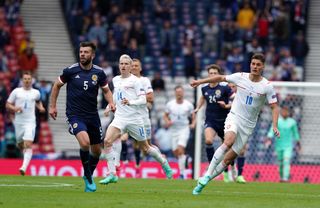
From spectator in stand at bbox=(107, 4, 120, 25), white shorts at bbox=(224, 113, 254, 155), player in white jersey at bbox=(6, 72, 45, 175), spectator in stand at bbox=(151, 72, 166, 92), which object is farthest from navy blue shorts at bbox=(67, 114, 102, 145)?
spectator in stand at bbox=(107, 4, 120, 25)

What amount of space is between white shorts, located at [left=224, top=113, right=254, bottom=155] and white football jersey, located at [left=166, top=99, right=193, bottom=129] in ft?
33.1

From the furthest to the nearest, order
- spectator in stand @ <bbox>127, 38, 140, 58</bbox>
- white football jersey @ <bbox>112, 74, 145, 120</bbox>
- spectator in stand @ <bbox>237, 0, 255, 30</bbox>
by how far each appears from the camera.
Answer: spectator in stand @ <bbox>237, 0, 255, 30</bbox> < spectator in stand @ <bbox>127, 38, 140, 58</bbox> < white football jersey @ <bbox>112, 74, 145, 120</bbox>

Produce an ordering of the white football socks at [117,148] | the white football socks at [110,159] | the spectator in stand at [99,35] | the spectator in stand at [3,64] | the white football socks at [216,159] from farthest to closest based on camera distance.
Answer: the spectator in stand at [99,35] < the spectator in stand at [3,64] < the white football socks at [117,148] < the white football socks at [110,159] < the white football socks at [216,159]

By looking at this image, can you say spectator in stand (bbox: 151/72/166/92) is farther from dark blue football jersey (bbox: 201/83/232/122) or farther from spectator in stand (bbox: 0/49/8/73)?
dark blue football jersey (bbox: 201/83/232/122)

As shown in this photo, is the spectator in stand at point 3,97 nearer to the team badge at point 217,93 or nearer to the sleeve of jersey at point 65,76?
the team badge at point 217,93

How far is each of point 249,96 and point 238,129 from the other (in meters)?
0.60

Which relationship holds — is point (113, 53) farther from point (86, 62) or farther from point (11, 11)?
point (86, 62)

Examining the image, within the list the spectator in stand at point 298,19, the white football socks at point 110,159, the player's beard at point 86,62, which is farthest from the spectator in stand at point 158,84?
the player's beard at point 86,62

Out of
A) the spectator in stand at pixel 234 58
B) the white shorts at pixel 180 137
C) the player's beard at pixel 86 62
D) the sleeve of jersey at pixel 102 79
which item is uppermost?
the player's beard at pixel 86 62

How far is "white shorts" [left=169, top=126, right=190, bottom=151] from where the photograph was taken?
93.7 feet

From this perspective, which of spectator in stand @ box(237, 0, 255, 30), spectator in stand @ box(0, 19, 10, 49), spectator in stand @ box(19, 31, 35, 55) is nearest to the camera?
spectator in stand @ box(19, 31, 35, 55)

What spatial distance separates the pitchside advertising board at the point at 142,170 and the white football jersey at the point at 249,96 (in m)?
9.90

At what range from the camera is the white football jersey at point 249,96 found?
723 inches

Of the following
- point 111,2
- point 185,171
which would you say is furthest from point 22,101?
point 111,2
